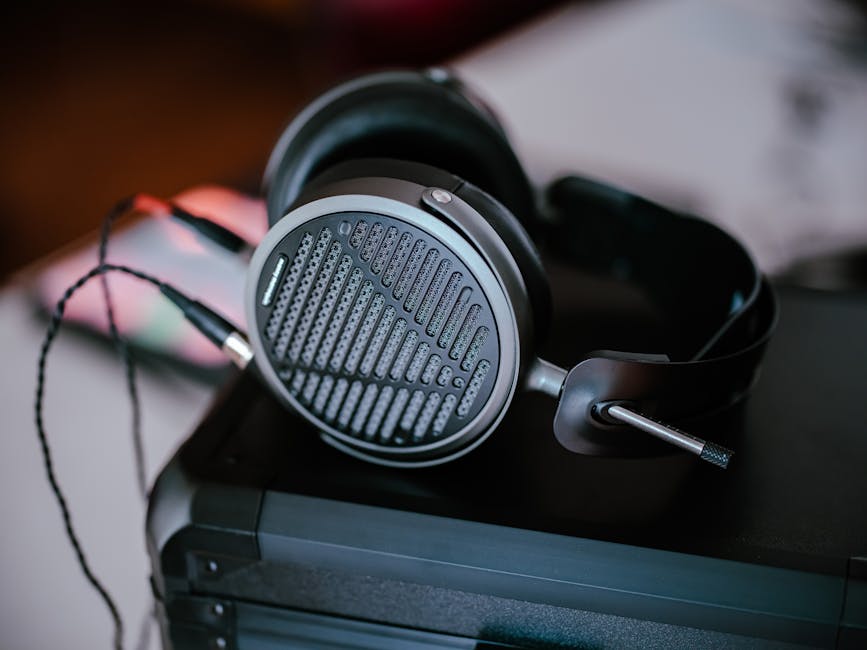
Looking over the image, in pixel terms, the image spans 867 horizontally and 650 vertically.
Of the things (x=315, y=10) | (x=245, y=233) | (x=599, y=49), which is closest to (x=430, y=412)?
(x=245, y=233)

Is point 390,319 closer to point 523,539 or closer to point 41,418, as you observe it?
point 523,539

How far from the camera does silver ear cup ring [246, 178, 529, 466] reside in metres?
0.44

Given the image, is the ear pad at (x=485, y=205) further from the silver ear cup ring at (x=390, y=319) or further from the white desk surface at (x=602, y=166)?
the white desk surface at (x=602, y=166)

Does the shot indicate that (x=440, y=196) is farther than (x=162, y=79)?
No

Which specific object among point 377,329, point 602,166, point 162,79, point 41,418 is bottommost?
point 162,79

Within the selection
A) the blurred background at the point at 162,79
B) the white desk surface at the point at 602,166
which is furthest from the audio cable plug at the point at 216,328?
the blurred background at the point at 162,79

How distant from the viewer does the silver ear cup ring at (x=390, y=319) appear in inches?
17.4

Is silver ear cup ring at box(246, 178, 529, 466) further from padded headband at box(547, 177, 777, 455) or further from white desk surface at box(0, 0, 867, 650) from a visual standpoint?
white desk surface at box(0, 0, 867, 650)

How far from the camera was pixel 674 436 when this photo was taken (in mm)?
442

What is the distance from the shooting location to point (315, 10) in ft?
5.93

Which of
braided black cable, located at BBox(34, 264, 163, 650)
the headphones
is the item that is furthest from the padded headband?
braided black cable, located at BBox(34, 264, 163, 650)

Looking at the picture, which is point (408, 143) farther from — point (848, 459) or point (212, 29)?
point (212, 29)

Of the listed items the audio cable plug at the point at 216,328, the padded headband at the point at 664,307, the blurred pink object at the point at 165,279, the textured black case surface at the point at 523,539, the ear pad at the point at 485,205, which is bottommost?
the blurred pink object at the point at 165,279

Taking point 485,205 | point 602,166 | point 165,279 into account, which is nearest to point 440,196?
point 485,205
